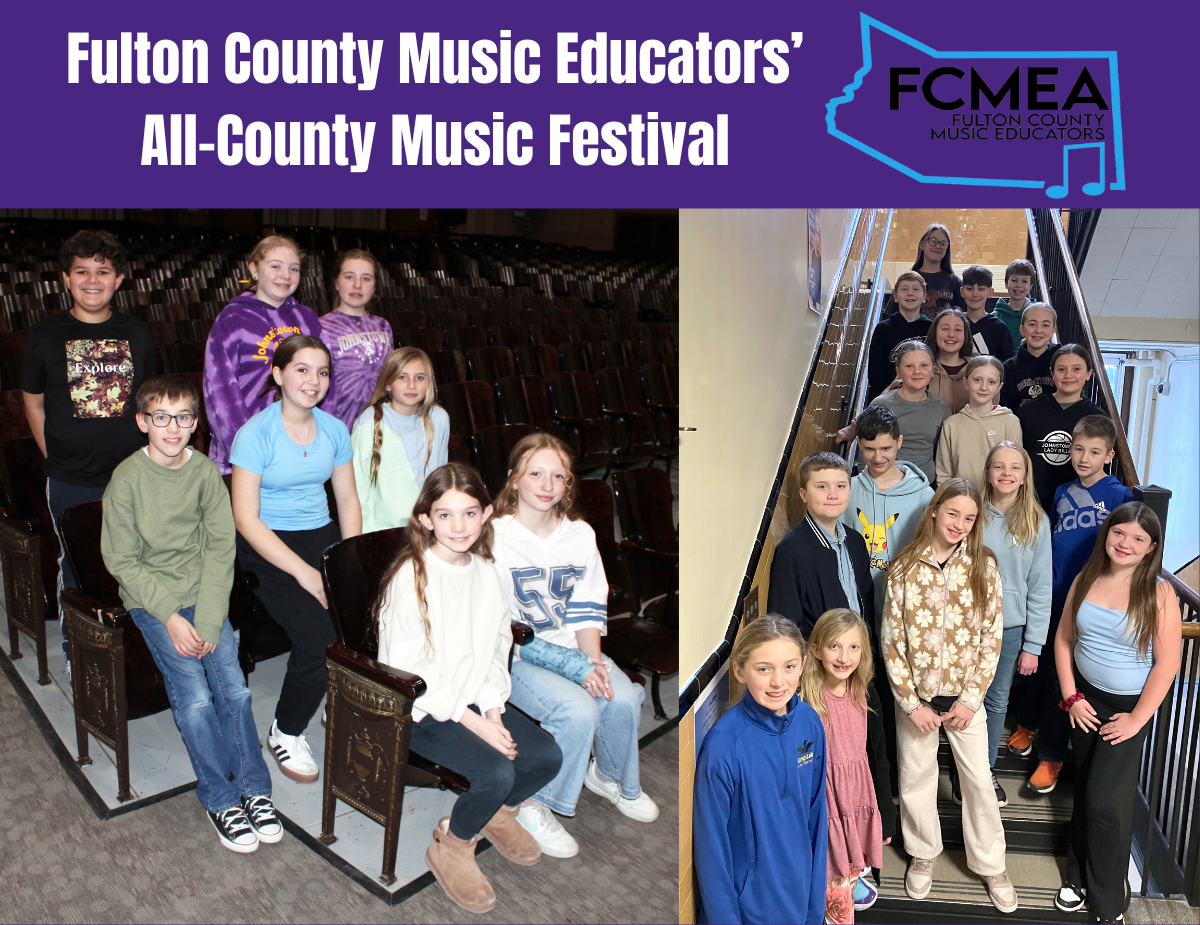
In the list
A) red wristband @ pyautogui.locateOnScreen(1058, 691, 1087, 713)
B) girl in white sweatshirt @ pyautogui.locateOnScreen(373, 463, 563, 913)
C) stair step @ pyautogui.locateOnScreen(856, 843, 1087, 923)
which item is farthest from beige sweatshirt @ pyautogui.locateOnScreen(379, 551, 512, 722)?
red wristband @ pyautogui.locateOnScreen(1058, 691, 1087, 713)

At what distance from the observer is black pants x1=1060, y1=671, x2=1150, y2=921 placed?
8.42ft

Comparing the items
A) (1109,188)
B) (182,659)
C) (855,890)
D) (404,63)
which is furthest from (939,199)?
(182,659)

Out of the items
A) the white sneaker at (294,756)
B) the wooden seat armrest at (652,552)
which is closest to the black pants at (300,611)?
the white sneaker at (294,756)

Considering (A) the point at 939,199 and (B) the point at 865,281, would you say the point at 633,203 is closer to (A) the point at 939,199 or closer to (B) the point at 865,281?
(A) the point at 939,199

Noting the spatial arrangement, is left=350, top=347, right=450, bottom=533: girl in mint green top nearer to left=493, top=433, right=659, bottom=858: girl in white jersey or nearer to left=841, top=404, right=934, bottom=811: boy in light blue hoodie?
left=493, top=433, right=659, bottom=858: girl in white jersey

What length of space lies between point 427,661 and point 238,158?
118 centimetres

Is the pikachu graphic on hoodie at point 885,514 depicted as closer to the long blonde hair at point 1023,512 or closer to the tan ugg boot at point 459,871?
the long blonde hair at point 1023,512

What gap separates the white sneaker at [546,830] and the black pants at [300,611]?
0.63 m

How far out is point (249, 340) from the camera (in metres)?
2.65

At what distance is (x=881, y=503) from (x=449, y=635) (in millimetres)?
1373

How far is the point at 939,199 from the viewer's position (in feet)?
6.50

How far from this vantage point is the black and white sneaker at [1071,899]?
269cm

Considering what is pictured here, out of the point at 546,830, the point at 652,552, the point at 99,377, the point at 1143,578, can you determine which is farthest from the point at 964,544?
the point at 99,377

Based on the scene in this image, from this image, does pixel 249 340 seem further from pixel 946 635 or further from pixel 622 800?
pixel 946 635
